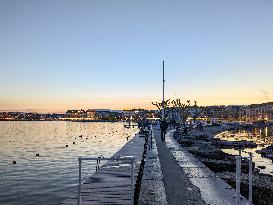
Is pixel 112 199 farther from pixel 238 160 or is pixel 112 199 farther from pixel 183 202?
pixel 238 160

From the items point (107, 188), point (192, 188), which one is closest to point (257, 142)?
point (192, 188)

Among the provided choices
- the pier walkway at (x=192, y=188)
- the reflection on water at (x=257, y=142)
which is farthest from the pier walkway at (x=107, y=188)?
the reflection on water at (x=257, y=142)

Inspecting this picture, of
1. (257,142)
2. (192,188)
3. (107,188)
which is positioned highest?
(192,188)

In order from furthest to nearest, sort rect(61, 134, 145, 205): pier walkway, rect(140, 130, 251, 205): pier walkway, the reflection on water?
the reflection on water < rect(140, 130, 251, 205): pier walkway < rect(61, 134, 145, 205): pier walkway

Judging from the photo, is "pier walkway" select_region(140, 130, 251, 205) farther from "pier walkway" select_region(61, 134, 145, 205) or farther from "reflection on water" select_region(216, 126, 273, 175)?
"reflection on water" select_region(216, 126, 273, 175)

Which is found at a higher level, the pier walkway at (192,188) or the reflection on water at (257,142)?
the pier walkway at (192,188)

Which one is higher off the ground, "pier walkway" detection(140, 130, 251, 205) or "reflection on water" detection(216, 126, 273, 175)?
"pier walkway" detection(140, 130, 251, 205)

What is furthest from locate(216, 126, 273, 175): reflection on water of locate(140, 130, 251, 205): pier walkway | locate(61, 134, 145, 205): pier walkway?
locate(61, 134, 145, 205): pier walkway

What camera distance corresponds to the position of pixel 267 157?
139ft

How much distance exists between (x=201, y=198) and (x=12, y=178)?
21.6 metres

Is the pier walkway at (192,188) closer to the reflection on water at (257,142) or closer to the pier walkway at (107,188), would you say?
the pier walkway at (107,188)

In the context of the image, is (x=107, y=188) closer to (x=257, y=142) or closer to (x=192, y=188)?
(x=192, y=188)

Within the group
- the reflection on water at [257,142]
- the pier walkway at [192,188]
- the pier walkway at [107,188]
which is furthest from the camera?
the reflection on water at [257,142]

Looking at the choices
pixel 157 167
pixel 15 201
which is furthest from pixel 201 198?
pixel 15 201
